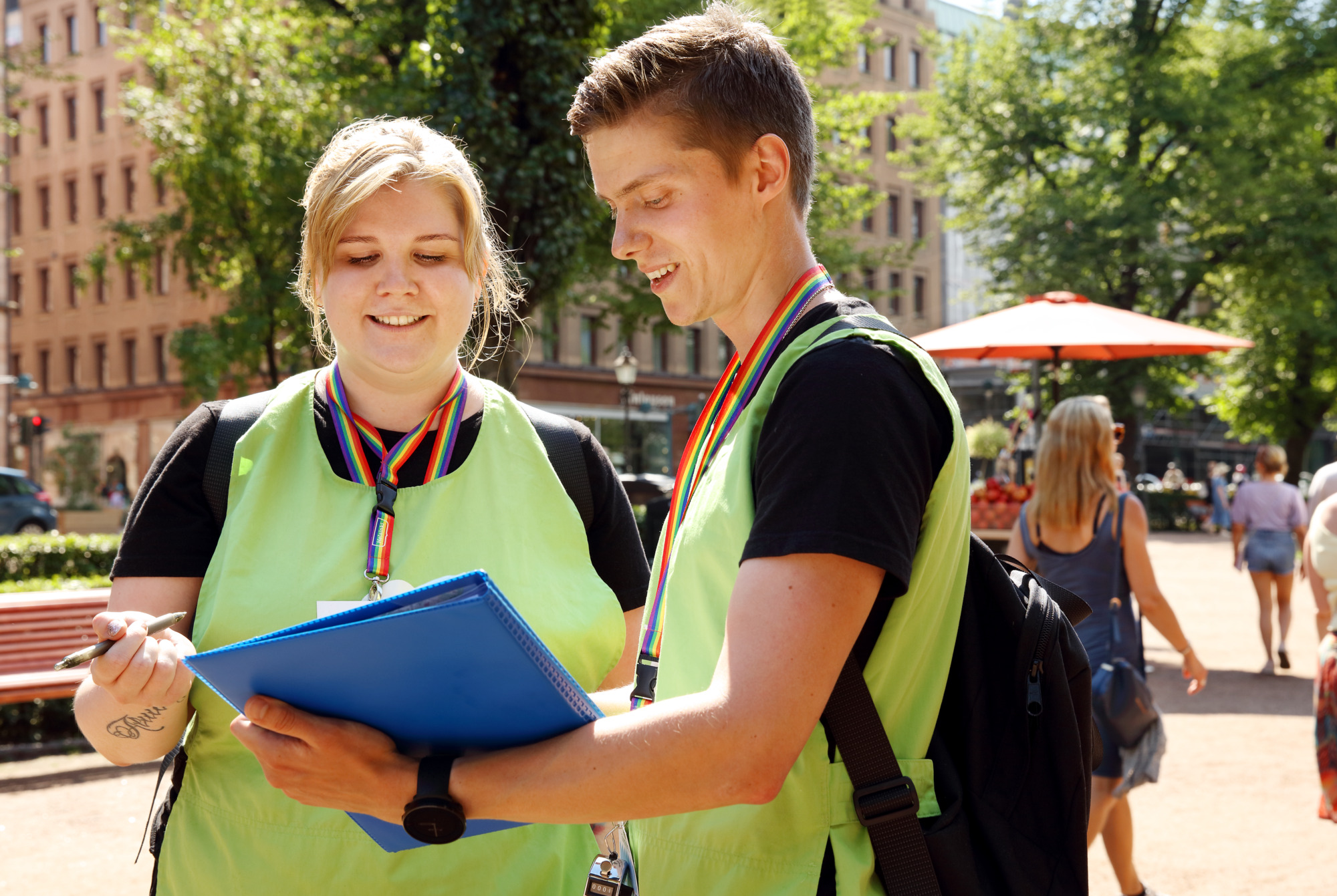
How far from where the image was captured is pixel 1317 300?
84.2 feet

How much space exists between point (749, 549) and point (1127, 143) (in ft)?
93.6

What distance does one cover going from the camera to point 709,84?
4.67 ft

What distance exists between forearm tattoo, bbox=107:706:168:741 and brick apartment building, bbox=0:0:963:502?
3477 centimetres

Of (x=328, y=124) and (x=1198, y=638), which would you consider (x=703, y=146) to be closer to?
(x=1198, y=638)

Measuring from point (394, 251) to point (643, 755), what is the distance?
47.0 inches

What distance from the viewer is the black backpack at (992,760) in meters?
1.31

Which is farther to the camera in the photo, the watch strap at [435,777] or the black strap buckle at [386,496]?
the black strap buckle at [386,496]

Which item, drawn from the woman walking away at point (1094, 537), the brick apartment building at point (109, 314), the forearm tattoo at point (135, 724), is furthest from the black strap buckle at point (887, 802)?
the brick apartment building at point (109, 314)

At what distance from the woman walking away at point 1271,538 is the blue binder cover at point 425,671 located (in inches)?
405

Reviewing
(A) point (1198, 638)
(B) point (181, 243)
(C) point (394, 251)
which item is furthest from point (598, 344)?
(C) point (394, 251)

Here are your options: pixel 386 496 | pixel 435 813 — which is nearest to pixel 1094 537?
pixel 386 496

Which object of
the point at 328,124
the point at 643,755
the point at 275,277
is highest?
the point at 328,124

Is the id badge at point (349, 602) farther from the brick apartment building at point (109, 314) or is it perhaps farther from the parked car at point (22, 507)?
the brick apartment building at point (109, 314)

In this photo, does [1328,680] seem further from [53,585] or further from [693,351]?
[693,351]
